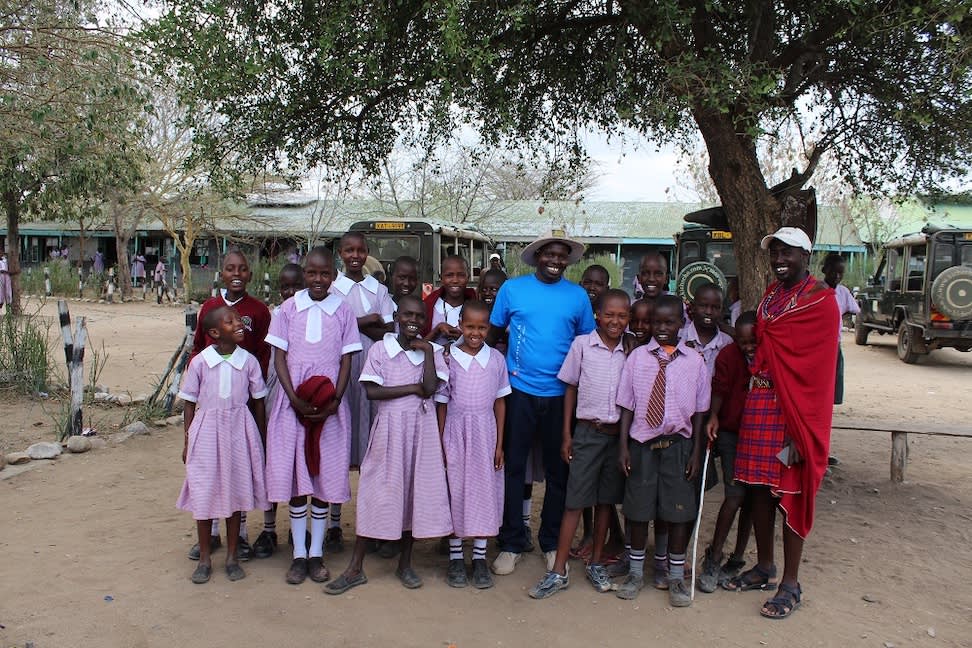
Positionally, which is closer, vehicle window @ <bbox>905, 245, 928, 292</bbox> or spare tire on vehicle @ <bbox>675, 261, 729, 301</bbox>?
spare tire on vehicle @ <bbox>675, 261, 729, 301</bbox>

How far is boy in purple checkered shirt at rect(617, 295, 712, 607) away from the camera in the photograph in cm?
385

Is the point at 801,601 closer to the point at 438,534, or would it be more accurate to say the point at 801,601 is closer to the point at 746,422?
the point at 746,422

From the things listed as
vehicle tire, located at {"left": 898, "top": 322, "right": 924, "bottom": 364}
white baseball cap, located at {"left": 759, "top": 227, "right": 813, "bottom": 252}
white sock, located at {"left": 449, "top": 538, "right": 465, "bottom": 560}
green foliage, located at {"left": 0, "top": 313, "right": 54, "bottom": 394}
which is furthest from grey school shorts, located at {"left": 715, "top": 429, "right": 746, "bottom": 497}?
vehicle tire, located at {"left": 898, "top": 322, "right": 924, "bottom": 364}

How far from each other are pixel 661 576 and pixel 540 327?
56.3 inches

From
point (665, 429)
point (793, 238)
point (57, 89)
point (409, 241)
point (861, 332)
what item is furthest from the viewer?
point (861, 332)

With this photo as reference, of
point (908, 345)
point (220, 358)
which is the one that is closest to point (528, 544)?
point (220, 358)

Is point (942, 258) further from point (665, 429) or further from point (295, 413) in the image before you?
point (295, 413)

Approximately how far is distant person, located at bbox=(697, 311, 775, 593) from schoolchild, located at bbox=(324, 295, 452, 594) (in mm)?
1384

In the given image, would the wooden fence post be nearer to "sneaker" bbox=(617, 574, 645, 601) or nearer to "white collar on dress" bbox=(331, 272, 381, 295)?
"white collar on dress" bbox=(331, 272, 381, 295)

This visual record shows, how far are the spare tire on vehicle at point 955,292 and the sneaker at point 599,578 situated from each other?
35.0 feet

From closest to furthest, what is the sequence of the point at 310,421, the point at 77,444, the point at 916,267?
1. the point at 310,421
2. the point at 77,444
3. the point at 916,267

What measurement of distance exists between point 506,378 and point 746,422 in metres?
1.22

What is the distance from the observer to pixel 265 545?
14.1 ft

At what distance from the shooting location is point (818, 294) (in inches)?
144
